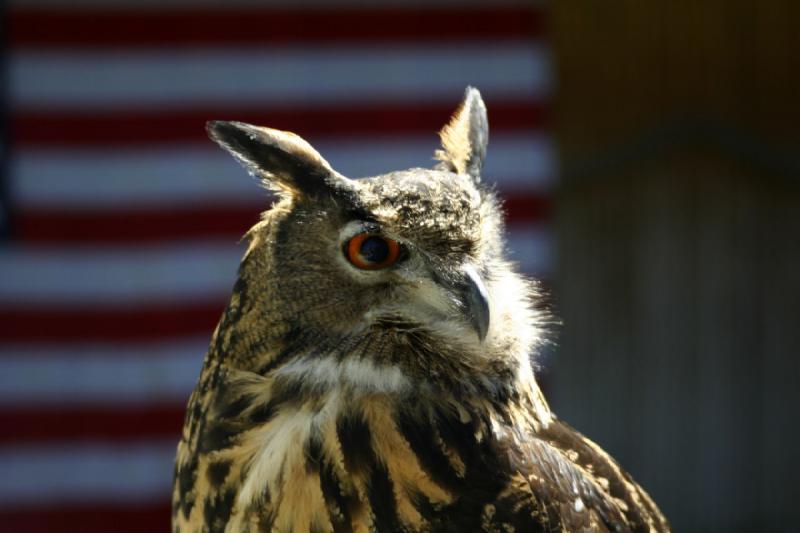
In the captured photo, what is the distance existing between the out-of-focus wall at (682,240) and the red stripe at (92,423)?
5.26 feet

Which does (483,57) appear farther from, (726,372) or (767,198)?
(726,372)

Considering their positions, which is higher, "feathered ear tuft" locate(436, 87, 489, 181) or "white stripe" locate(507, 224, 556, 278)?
"feathered ear tuft" locate(436, 87, 489, 181)

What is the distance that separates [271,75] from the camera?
11.0ft

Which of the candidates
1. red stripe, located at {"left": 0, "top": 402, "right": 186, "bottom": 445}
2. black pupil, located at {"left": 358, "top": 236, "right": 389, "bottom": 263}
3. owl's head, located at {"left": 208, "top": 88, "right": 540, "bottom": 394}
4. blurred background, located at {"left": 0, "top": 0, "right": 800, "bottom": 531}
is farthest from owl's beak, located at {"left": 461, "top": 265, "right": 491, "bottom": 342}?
red stripe, located at {"left": 0, "top": 402, "right": 186, "bottom": 445}

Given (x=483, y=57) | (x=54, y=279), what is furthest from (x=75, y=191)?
(x=483, y=57)

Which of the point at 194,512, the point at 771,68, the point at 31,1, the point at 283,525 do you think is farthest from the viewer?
the point at 771,68

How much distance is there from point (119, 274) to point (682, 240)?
2270 mm

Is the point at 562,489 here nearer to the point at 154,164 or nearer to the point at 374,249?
the point at 374,249

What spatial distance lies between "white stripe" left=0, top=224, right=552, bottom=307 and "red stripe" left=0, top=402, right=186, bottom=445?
341 mm

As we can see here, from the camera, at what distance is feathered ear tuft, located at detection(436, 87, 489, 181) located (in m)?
1.41

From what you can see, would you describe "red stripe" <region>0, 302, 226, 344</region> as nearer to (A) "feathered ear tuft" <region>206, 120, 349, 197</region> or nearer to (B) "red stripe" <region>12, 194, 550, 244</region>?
(B) "red stripe" <region>12, 194, 550, 244</region>

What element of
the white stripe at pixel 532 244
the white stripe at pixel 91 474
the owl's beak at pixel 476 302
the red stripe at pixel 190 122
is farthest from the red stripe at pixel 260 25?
the owl's beak at pixel 476 302

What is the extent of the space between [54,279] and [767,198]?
278 cm

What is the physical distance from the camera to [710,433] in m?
4.57
